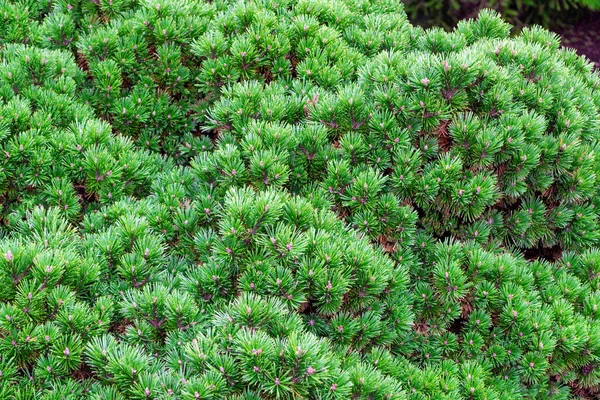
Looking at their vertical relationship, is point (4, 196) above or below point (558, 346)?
below

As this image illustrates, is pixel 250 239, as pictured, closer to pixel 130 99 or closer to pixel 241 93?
pixel 241 93

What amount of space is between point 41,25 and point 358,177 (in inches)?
76.9

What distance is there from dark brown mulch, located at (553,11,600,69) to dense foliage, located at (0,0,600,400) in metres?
5.02

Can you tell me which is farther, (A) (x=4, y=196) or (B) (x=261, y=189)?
(A) (x=4, y=196)

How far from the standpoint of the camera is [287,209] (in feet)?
6.66

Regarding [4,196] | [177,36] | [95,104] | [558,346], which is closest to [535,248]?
[558,346]

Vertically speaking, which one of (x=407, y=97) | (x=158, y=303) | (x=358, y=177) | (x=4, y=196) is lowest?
(x=4, y=196)

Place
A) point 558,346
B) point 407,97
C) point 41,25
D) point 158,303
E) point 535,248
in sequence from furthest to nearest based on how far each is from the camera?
point 41,25 < point 535,248 < point 407,97 < point 558,346 < point 158,303

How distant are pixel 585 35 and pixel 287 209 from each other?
7189mm

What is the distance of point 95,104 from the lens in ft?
9.08

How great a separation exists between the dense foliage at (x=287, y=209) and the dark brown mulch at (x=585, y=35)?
502 cm

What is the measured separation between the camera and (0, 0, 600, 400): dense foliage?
1.78m

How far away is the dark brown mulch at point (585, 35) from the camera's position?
731cm

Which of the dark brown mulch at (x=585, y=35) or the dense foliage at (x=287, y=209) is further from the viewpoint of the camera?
the dark brown mulch at (x=585, y=35)
